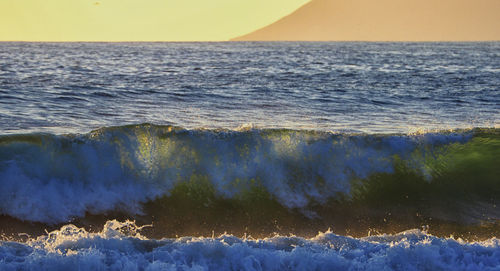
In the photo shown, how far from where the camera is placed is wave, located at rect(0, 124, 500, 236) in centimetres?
805

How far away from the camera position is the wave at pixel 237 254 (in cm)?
553

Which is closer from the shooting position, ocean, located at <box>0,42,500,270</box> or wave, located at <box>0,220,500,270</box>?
wave, located at <box>0,220,500,270</box>

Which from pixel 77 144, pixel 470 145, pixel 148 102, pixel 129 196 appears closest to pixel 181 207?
pixel 129 196

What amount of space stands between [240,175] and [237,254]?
3122mm

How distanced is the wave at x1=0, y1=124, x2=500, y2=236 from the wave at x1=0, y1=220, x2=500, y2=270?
1.77 m

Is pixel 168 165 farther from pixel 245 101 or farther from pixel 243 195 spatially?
pixel 245 101

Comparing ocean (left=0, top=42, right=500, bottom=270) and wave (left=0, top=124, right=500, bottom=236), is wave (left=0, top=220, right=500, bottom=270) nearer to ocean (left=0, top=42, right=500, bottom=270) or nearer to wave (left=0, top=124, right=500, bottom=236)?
ocean (left=0, top=42, right=500, bottom=270)

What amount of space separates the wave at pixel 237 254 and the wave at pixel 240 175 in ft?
5.81

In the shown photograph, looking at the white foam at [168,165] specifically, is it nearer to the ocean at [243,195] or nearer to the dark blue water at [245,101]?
the ocean at [243,195]

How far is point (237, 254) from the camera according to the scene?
5770 millimetres

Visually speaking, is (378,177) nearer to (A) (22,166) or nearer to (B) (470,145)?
(B) (470,145)

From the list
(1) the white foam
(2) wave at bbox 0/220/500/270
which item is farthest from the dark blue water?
(2) wave at bbox 0/220/500/270

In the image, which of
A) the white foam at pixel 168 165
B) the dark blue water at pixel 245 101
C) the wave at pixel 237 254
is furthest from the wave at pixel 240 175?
A: the dark blue water at pixel 245 101

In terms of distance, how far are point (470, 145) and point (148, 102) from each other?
29.8ft
